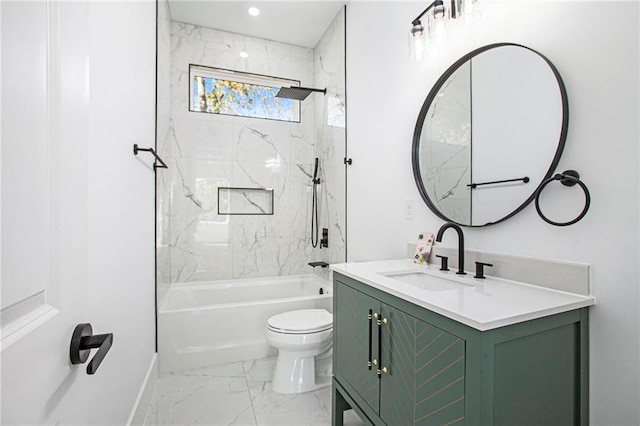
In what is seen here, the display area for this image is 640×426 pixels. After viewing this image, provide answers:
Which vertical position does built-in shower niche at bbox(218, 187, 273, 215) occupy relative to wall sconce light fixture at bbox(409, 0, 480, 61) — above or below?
below

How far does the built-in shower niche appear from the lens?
10.7 feet

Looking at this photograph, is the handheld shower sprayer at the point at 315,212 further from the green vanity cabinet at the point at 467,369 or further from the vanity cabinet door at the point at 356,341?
the green vanity cabinet at the point at 467,369

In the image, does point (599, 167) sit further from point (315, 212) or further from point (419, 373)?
point (315, 212)

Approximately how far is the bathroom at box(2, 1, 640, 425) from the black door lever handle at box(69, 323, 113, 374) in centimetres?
3

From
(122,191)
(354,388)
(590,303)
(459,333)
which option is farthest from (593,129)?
(122,191)

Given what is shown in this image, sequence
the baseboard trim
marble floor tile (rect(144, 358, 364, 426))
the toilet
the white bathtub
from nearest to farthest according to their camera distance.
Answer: the baseboard trim, marble floor tile (rect(144, 358, 364, 426)), the toilet, the white bathtub

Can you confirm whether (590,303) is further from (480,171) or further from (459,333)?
(480,171)

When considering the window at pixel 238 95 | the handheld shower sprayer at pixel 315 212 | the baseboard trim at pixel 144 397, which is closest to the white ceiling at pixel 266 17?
the window at pixel 238 95

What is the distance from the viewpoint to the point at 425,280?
1.56 meters

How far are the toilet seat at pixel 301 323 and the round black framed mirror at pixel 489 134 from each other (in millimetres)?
1069

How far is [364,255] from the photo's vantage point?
2412 millimetres

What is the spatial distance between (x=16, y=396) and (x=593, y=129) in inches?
60.2

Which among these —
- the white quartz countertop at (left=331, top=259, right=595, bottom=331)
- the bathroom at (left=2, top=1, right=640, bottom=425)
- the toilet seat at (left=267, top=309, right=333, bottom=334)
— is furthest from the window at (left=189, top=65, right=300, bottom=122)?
the white quartz countertop at (left=331, top=259, right=595, bottom=331)

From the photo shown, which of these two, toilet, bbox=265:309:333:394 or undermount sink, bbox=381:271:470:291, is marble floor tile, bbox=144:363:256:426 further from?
undermount sink, bbox=381:271:470:291
